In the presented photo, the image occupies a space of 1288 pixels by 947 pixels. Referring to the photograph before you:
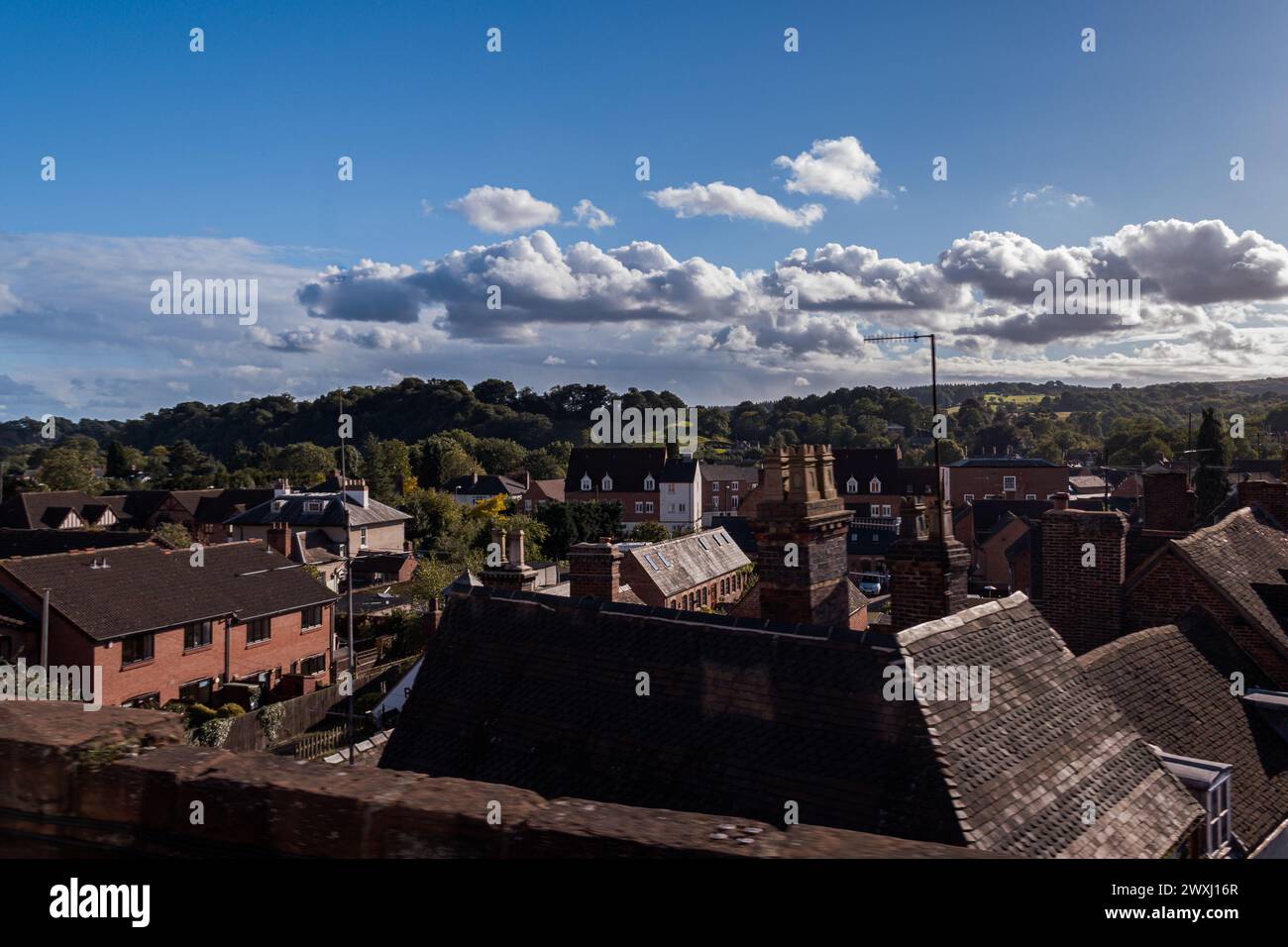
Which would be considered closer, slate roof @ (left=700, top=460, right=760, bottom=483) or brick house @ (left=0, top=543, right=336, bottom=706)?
brick house @ (left=0, top=543, right=336, bottom=706)

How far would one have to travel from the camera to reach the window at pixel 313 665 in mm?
36875

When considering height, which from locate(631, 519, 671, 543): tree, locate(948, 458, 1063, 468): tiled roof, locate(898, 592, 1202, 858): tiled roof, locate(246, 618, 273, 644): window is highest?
locate(948, 458, 1063, 468): tiled roof

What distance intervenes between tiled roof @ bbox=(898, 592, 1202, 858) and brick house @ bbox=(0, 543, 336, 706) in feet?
90.6

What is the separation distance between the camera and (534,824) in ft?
10.2

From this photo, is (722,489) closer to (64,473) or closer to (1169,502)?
(1169,502)

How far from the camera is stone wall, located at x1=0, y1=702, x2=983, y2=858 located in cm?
307

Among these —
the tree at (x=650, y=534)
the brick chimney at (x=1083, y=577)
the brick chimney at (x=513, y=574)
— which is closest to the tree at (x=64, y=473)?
the tree at (x=650, y=534)

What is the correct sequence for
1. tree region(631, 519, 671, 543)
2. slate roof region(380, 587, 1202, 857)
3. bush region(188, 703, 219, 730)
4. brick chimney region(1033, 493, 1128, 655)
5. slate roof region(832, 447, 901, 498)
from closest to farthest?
slate roof region(380, 587, 1202, 857), brick chimney region(1033, 493, 1128, 655), bush region(188, 703, 219, 730), tree region(631, 519, 671, 543), slate roof region(832, 447, 901, 498)

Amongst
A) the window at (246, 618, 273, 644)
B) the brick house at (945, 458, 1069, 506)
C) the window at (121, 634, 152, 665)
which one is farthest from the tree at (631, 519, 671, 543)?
the brick house at (945, 458, 1069, 506)

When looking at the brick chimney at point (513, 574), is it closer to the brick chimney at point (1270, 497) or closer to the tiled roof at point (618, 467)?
the brick chimney at point (1270, 497)

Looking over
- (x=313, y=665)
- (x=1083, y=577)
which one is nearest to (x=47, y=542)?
(x=313, y=665)

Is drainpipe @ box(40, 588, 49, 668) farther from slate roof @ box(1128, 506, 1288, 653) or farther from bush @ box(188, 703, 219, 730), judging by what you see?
slate roof @ box(1128, 506, 1288, 653)

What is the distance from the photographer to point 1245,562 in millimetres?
17078
